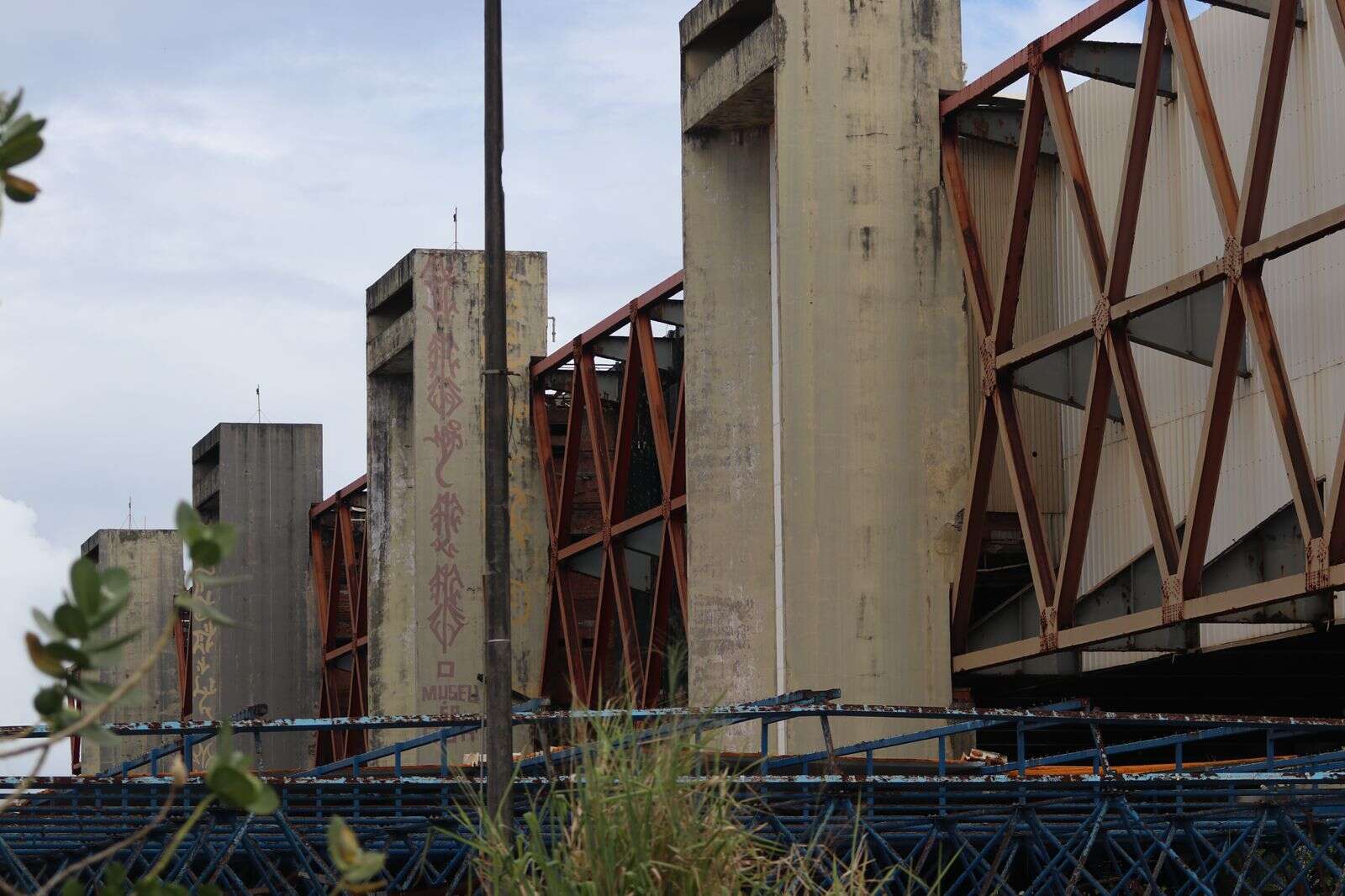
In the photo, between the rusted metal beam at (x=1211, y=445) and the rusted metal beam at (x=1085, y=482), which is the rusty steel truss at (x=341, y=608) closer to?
the rusted metal beam at (x=1085, y=482)

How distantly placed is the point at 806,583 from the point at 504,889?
14.1m

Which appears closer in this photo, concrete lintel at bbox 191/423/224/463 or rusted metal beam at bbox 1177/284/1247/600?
rusted metal beam at bbox 1177/284/1247/600

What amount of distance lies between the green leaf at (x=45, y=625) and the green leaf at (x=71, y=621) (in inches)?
0.5

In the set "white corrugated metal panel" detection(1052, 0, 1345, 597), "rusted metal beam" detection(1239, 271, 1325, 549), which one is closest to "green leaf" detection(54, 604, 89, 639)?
"rusted metal beam" detection(1239, 271, 1325, 549)

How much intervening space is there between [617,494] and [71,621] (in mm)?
31339

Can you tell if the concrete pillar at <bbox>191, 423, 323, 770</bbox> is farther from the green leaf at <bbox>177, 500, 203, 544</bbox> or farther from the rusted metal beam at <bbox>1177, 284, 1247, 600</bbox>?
the green leaf at <bbox>177, 500, 203, 544</bbox>

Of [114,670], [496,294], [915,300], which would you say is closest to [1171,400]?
[915,300]

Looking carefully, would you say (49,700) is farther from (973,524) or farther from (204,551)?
(973,524)

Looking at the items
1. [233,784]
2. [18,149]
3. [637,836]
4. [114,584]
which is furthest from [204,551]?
[637,836]

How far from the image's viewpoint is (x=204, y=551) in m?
5.36

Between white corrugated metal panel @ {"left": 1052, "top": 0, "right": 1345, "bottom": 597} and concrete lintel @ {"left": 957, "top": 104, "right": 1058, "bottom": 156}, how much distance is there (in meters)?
0.98

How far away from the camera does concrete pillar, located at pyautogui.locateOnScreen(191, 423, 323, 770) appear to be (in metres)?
50.9

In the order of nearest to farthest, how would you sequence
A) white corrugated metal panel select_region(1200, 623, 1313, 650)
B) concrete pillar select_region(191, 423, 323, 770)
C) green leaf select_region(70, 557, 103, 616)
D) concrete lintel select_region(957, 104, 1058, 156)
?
green leaf select_region(70, 557, 103, 616) → white corrugated metal panel select_region(1200, 623, 1313, 650) → concrete lintel select_region(957, 104, 1058, 156) → concrete pillar select_region(191, 423, 323, 770)

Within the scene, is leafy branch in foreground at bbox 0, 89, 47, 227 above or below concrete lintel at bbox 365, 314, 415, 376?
below
